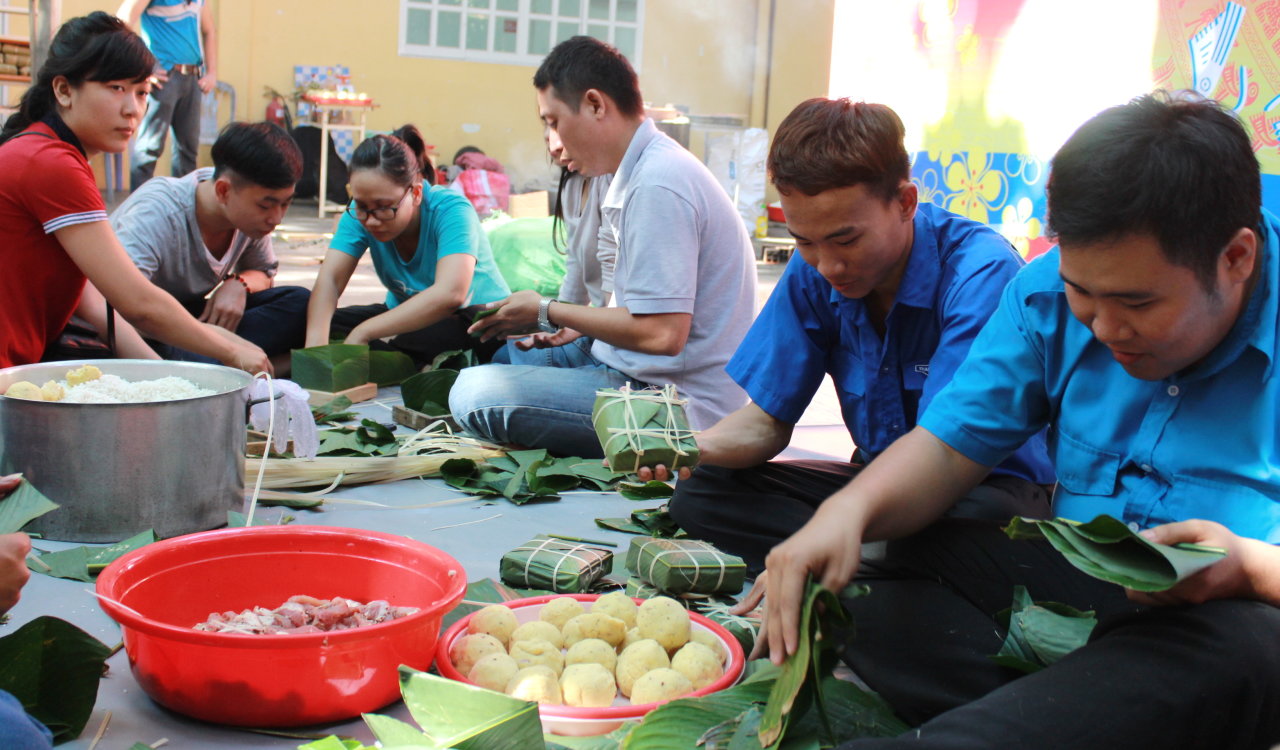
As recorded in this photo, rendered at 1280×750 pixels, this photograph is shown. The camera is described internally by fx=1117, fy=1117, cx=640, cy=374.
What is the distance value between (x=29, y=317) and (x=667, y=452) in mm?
1787

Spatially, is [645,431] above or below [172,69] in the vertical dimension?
→ below

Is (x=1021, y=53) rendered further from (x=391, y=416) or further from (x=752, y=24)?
(x=752, y=24)

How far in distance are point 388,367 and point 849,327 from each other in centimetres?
244

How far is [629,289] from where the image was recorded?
3.03m

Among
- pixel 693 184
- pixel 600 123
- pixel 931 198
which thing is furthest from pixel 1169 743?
pixel 931 198

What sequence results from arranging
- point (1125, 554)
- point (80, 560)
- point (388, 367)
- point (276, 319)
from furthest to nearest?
point (276, 319), point (388, 367), point (80, 560), point (1125, 554)

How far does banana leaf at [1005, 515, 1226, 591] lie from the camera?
123cm

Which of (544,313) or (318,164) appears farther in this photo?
(318,164)

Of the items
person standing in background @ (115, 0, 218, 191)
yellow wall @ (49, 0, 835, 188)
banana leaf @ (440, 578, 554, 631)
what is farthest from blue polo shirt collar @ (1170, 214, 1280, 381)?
yellow wall @ (49, 0, 835, 188)

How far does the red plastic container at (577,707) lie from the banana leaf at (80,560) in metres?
0.81

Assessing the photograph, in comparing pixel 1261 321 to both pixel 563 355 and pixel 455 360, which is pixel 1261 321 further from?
pixel 455 360

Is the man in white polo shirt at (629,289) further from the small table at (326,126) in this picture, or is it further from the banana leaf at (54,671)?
the small table at (326,126)

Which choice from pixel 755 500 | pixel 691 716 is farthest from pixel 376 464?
pixel 691 716

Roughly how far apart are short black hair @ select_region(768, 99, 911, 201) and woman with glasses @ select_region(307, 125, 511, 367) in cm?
232
